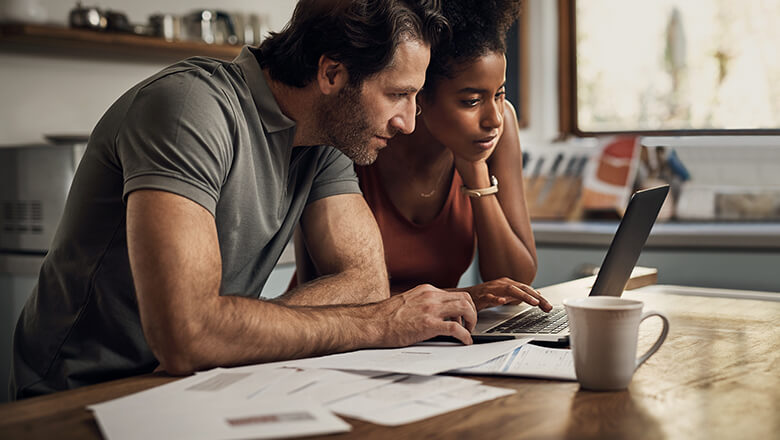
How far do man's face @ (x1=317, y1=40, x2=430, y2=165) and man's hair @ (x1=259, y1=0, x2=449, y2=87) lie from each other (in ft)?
0.06

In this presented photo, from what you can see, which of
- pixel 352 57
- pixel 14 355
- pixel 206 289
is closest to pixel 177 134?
pixel 206 289

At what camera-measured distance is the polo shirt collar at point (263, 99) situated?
4.81ft

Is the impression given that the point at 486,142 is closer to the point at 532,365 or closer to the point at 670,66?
the point at 532,365

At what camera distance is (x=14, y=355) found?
4.58 ft

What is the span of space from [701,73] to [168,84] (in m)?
2.83

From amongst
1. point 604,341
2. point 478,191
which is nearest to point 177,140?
point 604,341

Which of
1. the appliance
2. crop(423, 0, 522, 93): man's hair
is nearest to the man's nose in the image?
crop(423, 0, 522, 93): man's hair

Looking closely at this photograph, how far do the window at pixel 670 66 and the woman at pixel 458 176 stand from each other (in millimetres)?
1706

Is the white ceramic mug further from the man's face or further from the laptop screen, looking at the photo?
the man's face

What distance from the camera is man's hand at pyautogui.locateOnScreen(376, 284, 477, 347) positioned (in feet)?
4.07

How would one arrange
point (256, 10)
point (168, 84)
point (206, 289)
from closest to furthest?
point (206, 289) < point (168, 84) < point (256, 10)

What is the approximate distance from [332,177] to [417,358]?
0.61 m

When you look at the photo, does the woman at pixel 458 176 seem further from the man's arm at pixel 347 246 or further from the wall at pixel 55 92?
the wall at pixel 55 92

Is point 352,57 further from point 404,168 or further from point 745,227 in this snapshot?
point 745,227
